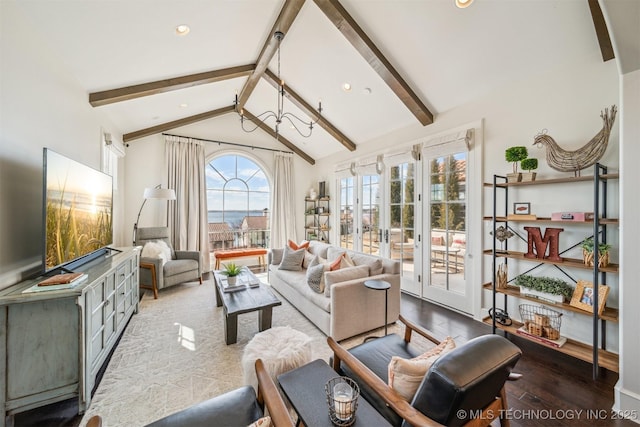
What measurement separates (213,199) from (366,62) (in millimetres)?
4293

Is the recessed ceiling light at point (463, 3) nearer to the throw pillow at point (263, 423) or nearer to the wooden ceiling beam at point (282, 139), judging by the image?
the throw pillow at point (263, 423)

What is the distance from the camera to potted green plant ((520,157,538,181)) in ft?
8.07

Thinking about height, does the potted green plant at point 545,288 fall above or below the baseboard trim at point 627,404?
above

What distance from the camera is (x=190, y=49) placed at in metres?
2.83

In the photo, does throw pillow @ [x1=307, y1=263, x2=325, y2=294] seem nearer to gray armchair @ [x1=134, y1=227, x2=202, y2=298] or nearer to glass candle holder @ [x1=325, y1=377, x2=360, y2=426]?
glass candle holder @ [x1=325, y1=377, x2=360, y2=426]

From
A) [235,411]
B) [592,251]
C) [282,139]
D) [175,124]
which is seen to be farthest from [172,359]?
[282,139]

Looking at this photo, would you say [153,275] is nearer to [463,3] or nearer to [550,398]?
[550,398]

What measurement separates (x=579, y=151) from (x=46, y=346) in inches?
170

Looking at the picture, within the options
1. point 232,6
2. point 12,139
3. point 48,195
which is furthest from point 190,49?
point 48,195

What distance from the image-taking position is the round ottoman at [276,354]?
4.90 ft

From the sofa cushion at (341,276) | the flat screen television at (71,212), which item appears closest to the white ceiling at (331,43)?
the flat screen television at (71,212)

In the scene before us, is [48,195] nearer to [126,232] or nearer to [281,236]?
[126,232]

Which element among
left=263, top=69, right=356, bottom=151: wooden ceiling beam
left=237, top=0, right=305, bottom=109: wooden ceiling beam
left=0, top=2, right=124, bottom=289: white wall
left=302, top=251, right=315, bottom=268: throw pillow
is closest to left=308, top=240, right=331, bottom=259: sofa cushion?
left=302, top=251, right=315, bottom=268: throw pillow

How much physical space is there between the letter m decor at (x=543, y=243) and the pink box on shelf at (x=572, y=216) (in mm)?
162
